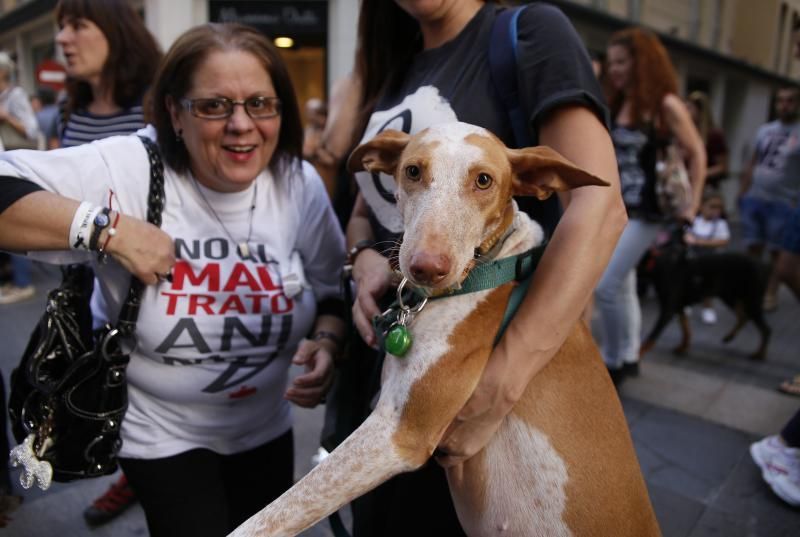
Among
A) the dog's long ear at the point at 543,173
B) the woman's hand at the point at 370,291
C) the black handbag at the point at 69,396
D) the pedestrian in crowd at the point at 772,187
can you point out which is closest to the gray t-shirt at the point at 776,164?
the pedestrian in crowd at the point at 772,187

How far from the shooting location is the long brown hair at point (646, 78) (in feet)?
12.9

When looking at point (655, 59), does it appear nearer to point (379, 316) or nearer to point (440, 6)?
point (440, 6)

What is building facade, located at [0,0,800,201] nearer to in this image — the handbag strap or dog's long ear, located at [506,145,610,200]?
the handbag strap

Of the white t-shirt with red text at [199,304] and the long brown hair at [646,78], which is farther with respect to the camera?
the long brown hair at [646,78]

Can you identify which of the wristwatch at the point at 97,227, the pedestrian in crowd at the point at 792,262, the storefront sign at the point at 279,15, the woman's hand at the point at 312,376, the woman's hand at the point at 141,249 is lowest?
the pedestrian in crowd at the point at 792,262

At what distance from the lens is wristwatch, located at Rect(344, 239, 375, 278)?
169 cm

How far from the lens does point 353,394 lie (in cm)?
174

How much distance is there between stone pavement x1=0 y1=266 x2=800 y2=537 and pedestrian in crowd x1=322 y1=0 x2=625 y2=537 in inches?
55.8

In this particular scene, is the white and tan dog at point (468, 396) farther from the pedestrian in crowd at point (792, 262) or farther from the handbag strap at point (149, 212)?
the pedestrian in crowd at point (792, 262)

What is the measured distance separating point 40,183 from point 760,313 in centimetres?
564

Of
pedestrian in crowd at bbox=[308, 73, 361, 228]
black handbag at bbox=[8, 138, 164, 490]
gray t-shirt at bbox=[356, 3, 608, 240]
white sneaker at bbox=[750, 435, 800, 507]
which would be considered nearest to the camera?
gray t-shirt at bbox=[356, 3, 608, 240]

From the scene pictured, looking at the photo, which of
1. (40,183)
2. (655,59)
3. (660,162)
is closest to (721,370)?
(660,162)

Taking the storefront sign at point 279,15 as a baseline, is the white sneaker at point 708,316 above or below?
below

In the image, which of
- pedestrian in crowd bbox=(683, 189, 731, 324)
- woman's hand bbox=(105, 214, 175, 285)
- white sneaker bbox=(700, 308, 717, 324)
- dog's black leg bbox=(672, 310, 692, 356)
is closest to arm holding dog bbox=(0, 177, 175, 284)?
woman's hand bbox=(105, 214, 175, 285)
